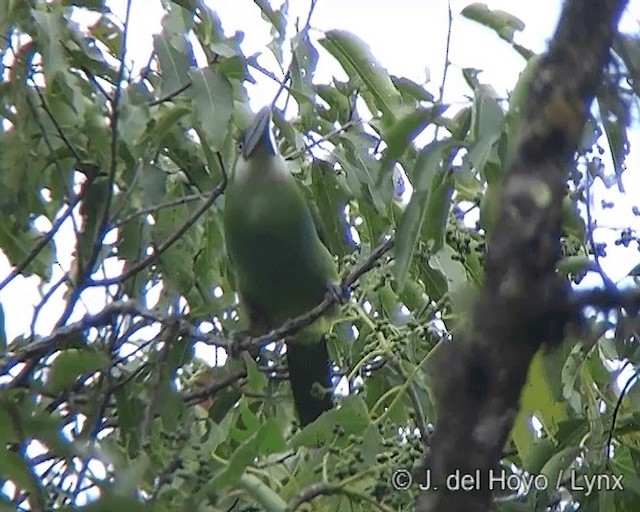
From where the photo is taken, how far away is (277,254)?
→ 2914mm

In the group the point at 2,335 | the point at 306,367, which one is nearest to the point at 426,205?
the point at 2,335

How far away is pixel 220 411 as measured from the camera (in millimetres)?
2377

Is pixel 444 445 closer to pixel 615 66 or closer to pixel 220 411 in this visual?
pixel 615 66

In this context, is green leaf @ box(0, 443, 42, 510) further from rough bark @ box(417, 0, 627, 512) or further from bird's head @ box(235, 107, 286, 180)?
bird's head @ box(235, 107, 286, 180)

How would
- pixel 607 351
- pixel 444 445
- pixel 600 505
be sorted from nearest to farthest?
pixel 444 445, pixel 600 505, pixel 607 351

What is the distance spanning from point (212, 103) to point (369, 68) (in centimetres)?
31

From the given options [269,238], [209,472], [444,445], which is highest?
[269,238]

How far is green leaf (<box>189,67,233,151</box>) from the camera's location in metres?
2.04

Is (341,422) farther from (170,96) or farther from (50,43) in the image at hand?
(50,43)

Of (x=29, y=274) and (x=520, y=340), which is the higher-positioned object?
(x=29, y=274)

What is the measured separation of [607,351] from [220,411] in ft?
2.55

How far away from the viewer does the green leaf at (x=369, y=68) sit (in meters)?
2.17

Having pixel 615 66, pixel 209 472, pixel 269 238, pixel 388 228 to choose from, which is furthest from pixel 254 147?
pixel 615 66

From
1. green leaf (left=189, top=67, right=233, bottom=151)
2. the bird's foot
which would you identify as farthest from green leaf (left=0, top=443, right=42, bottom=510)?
the bird's foot
